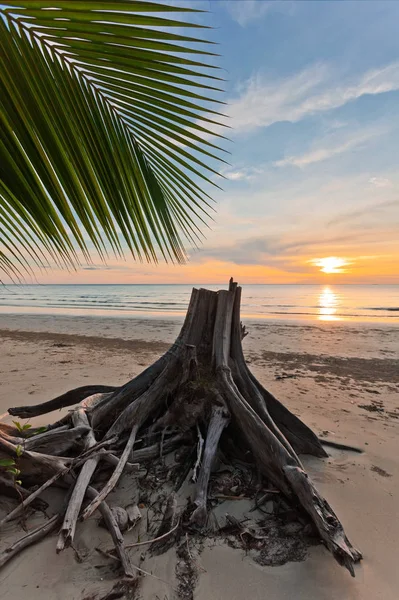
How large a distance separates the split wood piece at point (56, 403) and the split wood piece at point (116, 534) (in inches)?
77.5

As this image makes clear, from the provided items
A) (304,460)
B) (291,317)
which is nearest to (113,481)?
(304,460)

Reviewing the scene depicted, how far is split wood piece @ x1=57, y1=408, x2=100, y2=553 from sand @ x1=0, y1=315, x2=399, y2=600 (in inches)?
10.3

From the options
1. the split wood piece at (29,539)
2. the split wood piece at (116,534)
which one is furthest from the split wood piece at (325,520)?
the split wood piece at (29,539)

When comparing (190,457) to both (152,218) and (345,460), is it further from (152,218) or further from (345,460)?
(152,218)

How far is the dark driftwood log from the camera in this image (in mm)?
3043

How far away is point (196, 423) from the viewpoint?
3.93 meters

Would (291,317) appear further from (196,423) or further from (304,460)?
(196,423)

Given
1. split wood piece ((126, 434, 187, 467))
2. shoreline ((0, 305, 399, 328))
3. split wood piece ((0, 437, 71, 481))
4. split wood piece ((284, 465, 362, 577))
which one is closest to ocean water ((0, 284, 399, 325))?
shoreline ((0, 305, 399, 328))

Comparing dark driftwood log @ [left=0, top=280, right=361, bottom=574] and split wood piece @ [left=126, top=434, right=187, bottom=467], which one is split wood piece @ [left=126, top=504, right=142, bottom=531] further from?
split wood piece @ [left=126, top=434, right=187, bottom=467]

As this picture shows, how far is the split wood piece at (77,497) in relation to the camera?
252 centimetres

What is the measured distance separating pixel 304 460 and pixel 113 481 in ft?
7.91


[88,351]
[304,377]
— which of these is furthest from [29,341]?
[304,377]

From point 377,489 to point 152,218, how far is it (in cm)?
408

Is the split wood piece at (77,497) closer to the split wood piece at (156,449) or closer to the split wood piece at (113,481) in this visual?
the split wood piece at (113,481)
